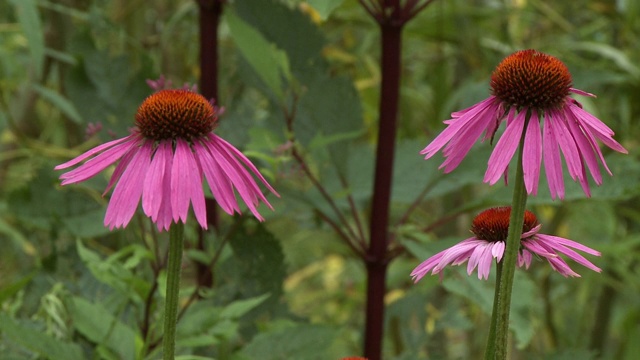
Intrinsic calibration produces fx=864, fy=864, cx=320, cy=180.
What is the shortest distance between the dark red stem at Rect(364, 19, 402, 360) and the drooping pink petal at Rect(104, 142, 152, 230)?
1.11ft

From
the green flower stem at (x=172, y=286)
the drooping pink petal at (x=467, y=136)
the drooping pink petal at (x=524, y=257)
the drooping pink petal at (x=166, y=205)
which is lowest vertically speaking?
the green flower stem at (x=172, y=286)

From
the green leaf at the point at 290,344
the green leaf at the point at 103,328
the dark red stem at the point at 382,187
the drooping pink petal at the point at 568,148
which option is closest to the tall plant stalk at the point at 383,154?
the dark red stem at the point at 382,187

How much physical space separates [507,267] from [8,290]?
0.33 meters

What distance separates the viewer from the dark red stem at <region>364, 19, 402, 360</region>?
0.68 meters

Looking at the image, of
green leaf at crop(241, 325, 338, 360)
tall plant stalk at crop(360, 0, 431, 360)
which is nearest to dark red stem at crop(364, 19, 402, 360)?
tall plant stalk at crop(360, 0, 431, 360)

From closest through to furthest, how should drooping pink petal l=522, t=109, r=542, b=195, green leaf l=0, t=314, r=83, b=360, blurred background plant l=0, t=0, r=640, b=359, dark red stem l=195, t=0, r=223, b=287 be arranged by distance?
drooping pink petal l=522, t=109, r=542, b=195
green leaf l=0, t=314, r=83, b=360
blurred background plant l=0, t=0, r=640, b=359
dark red stem l=195, t=0, r=223, b=287

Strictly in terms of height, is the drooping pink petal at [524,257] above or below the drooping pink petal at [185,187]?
below

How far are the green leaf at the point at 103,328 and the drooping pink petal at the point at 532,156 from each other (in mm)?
309

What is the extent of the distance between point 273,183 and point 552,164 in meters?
0.36

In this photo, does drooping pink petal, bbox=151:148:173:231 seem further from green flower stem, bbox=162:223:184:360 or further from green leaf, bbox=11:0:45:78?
green leaf, bbox=11:0:45:78

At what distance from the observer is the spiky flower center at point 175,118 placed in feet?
1.28

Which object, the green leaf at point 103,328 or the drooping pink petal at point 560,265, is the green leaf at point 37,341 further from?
the drooping pink petal at point 560,265

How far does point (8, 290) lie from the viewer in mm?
527

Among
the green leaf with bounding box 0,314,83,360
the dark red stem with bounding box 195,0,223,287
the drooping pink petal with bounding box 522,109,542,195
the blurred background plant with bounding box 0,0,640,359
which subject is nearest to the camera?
the drooping pink petal with bounding box 522,109,542,195
